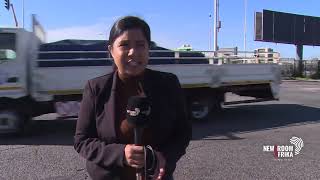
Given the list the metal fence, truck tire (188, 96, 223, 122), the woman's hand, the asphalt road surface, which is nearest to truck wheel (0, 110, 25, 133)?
the asphalt road surface

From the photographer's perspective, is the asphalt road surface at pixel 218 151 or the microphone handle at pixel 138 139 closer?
the microphone handle at pixel 138 139

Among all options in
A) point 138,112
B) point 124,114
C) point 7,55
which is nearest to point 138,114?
point 138,112

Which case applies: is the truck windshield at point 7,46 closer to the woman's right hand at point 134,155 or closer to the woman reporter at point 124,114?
the woman reporter at point 124,114

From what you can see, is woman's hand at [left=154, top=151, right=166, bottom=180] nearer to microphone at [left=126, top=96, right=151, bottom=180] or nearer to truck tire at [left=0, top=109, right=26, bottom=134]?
microphone at [left=126, top=96, right=151, bottom=180]

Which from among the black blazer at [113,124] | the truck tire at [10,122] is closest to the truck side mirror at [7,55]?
the truck tire at [10,122]

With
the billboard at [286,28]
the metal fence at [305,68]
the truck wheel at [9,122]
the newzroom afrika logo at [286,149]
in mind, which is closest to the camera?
the newzroom afrika logo at [286,149]

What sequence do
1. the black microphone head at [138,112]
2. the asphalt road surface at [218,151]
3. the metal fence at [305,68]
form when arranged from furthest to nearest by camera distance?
the metal fence at [305,68], the asphalt road surface at [218,151], the black microphone head at [138,112]

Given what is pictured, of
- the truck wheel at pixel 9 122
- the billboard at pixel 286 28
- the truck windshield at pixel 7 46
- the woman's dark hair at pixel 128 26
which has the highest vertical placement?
the billboard at pixel 286 28

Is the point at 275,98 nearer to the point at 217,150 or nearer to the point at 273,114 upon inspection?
the point at 273,114

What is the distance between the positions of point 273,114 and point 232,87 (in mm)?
1708

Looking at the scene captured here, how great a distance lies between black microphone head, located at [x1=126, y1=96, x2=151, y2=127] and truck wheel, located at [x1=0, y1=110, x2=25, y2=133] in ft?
28.5

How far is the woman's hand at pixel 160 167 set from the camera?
2.40 m

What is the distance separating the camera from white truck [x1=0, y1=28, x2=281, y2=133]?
1048cm

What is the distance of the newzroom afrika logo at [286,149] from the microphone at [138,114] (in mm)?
6217
